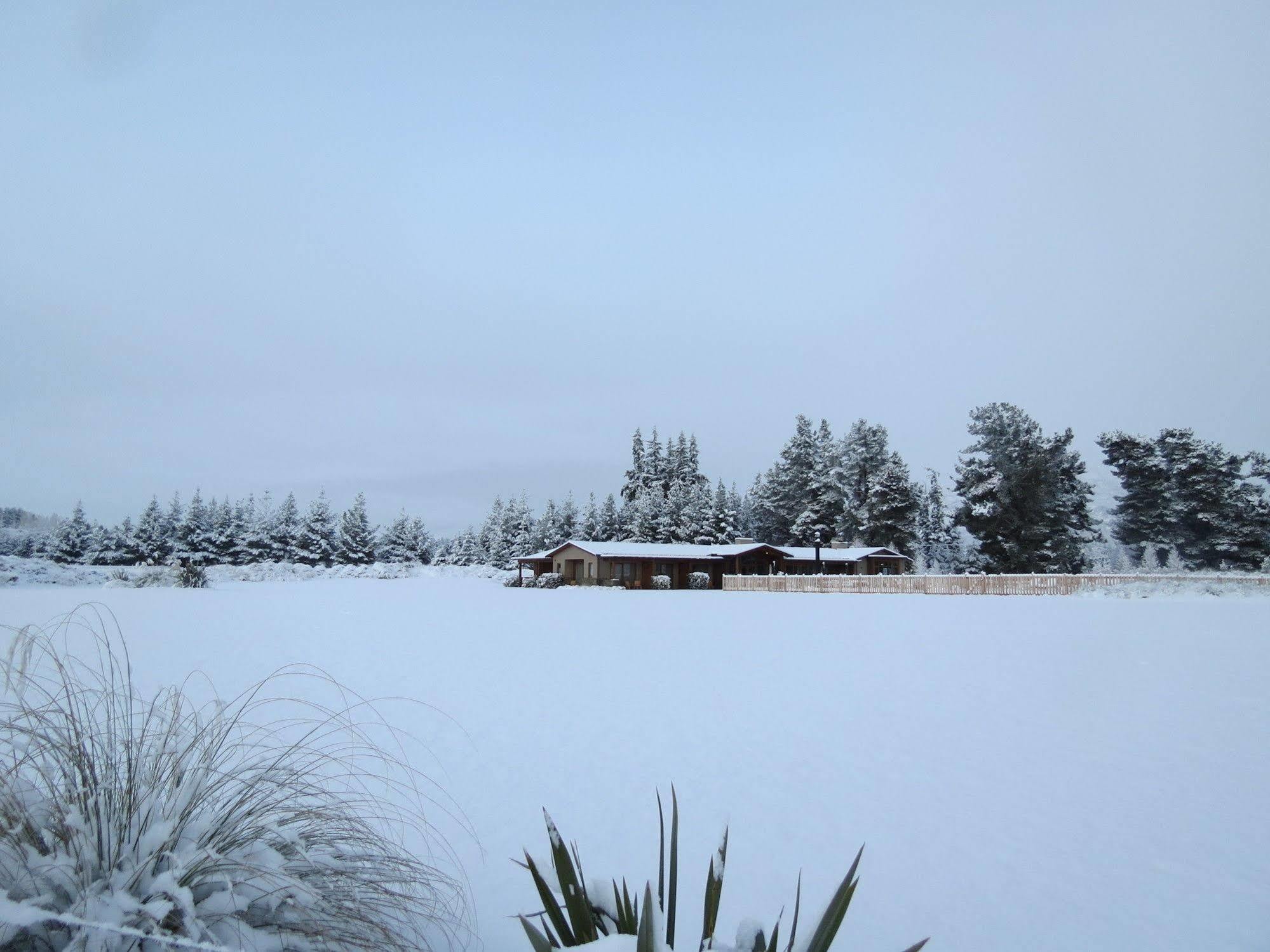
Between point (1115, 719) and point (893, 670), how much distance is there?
9.68ft

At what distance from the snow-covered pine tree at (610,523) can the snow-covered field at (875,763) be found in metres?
49.4

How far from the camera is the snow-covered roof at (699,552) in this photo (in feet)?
135

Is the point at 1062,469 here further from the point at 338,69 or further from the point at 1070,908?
the point at 1070,908

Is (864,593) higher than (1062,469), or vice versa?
(1062,469)

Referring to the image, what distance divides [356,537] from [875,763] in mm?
63065

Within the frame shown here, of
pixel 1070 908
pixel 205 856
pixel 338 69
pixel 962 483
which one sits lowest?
pixel 1070 908

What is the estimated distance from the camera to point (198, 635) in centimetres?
1136

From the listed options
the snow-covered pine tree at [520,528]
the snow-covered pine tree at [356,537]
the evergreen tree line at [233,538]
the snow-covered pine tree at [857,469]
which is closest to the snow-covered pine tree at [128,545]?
the evergreen tree line at [233,538]

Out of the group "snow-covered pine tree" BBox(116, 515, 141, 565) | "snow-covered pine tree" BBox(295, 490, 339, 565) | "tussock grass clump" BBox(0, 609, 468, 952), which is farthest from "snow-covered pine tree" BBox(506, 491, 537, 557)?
"tussock grass clump" BBox(0, 609, 468, 952)

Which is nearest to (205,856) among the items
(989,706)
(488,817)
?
(488,817)

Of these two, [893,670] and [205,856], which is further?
[893,670]

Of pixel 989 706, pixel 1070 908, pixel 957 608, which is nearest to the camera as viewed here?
Result: pixel 1070 908

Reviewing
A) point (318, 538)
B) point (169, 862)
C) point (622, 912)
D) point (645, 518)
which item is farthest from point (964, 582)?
point (318, 538)

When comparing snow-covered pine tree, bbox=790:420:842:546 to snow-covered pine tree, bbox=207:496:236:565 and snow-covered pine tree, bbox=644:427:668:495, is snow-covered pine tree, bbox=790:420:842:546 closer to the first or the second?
snow-covered pine tree, bbox=644:427:668:495
